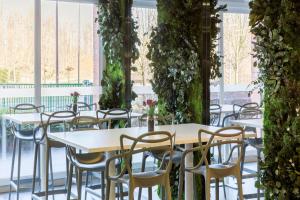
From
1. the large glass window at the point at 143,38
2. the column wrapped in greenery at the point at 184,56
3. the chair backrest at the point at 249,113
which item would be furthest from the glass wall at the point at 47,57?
the chair backrest at the point at 249,113

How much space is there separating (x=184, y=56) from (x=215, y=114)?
0.75 meters

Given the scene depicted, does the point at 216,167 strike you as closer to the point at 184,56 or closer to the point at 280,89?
the point at 280,89

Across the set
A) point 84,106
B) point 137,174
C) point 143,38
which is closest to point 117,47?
point 143,38

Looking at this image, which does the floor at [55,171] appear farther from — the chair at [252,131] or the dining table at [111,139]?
the dining table at [111,139]

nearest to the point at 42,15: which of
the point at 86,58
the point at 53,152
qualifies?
the point at 86,58

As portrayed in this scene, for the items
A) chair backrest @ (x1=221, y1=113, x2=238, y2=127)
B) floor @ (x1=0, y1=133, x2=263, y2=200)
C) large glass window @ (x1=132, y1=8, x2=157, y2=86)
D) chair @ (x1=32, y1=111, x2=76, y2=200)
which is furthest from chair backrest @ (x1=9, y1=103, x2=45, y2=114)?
chair backrest @ (x1=221, y1=113, x2=238, y2=127)

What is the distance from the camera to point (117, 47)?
629 centimetres

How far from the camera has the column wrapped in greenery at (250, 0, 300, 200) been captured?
12.4 feet

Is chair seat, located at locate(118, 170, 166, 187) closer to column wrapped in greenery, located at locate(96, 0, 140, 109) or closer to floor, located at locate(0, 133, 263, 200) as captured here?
floor, located at locate(0, 133, 263, 200)

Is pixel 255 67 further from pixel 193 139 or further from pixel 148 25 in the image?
pixel 148 25

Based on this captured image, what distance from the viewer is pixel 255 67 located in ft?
14.5

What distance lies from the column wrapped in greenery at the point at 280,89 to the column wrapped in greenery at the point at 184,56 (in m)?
0.88

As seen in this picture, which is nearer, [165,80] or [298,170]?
[298,170]

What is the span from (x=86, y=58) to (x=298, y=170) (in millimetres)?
3687
